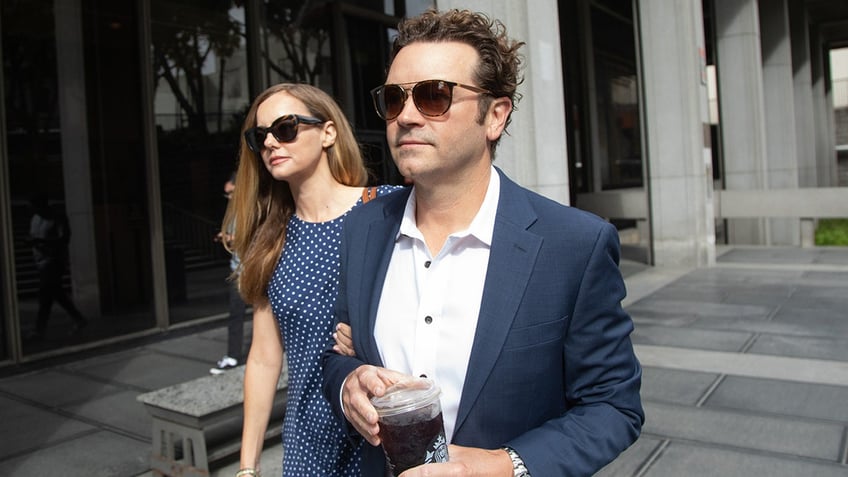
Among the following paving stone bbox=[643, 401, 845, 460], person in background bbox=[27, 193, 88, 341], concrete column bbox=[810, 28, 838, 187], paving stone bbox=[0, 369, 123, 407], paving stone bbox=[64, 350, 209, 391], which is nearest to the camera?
paving stone bbox=[643, 401, 845, 460]

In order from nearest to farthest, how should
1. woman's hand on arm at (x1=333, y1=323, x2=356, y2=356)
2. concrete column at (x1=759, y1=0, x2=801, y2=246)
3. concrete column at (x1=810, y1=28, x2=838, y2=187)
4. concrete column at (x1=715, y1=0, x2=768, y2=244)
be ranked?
woman's hand on arm at (x1=333, y1=323, x2=356, y2=356), concrete column at (x1=715, y1=0, x2=768, y2=244), concrete column at (x1=759, y1=0, x2=801, y2=246), concrete column at (x1=810, y1=28, x2=838, y2=187)

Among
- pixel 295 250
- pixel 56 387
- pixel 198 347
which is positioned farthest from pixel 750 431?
pixel 198 347

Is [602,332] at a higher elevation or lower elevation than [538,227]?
lower

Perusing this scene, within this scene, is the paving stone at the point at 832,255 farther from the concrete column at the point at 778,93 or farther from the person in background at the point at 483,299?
the person in background at the point at 483,299

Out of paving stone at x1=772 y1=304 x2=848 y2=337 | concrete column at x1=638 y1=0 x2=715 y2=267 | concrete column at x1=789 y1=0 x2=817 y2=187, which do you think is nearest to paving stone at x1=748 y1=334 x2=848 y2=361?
paving stone at x1=772 y1=304 x2=848 y2=337

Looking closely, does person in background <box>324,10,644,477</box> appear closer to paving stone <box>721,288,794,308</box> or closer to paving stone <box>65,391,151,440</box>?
paving stone <box>65,391,151,440</box>

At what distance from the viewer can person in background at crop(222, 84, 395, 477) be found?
7.89 ft

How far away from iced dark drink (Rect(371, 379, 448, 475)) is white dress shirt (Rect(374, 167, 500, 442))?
0.81 ft

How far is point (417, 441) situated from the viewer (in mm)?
1375

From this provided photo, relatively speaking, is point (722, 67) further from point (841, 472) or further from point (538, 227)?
point (538, 227)

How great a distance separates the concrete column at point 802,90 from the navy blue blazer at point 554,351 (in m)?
21.8

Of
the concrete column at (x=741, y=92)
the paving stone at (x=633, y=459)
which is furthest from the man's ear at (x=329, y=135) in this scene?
the concrete column at (x=741, y=92)

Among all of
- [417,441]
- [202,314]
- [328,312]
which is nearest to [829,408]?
[328,312]

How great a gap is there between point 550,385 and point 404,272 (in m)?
0.45
